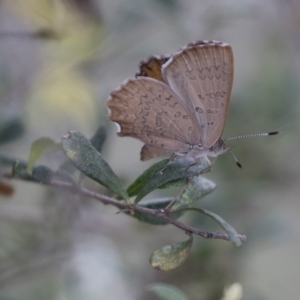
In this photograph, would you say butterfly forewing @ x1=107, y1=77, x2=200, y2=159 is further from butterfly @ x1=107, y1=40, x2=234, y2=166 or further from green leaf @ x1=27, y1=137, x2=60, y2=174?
green leaf @ x1=27, y1=137, x2=60, y2=174

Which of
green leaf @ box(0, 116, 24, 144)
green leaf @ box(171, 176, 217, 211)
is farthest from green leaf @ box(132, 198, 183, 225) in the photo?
green leaf @ box(0, 116, 24, 144)

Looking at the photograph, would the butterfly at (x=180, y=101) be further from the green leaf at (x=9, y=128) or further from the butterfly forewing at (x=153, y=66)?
the green leaf at (x=9, y=128)

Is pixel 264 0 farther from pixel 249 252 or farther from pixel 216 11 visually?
pixel 249 252

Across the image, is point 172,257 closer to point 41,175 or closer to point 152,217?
point 152,217

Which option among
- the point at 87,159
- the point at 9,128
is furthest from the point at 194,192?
the point at 9,128

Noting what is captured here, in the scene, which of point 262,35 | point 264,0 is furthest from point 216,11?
point 262,35

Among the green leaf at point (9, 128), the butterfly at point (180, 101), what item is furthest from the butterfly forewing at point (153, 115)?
the green leaf at point (9, 128)

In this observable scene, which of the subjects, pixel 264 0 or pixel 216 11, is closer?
pixel 216 11
